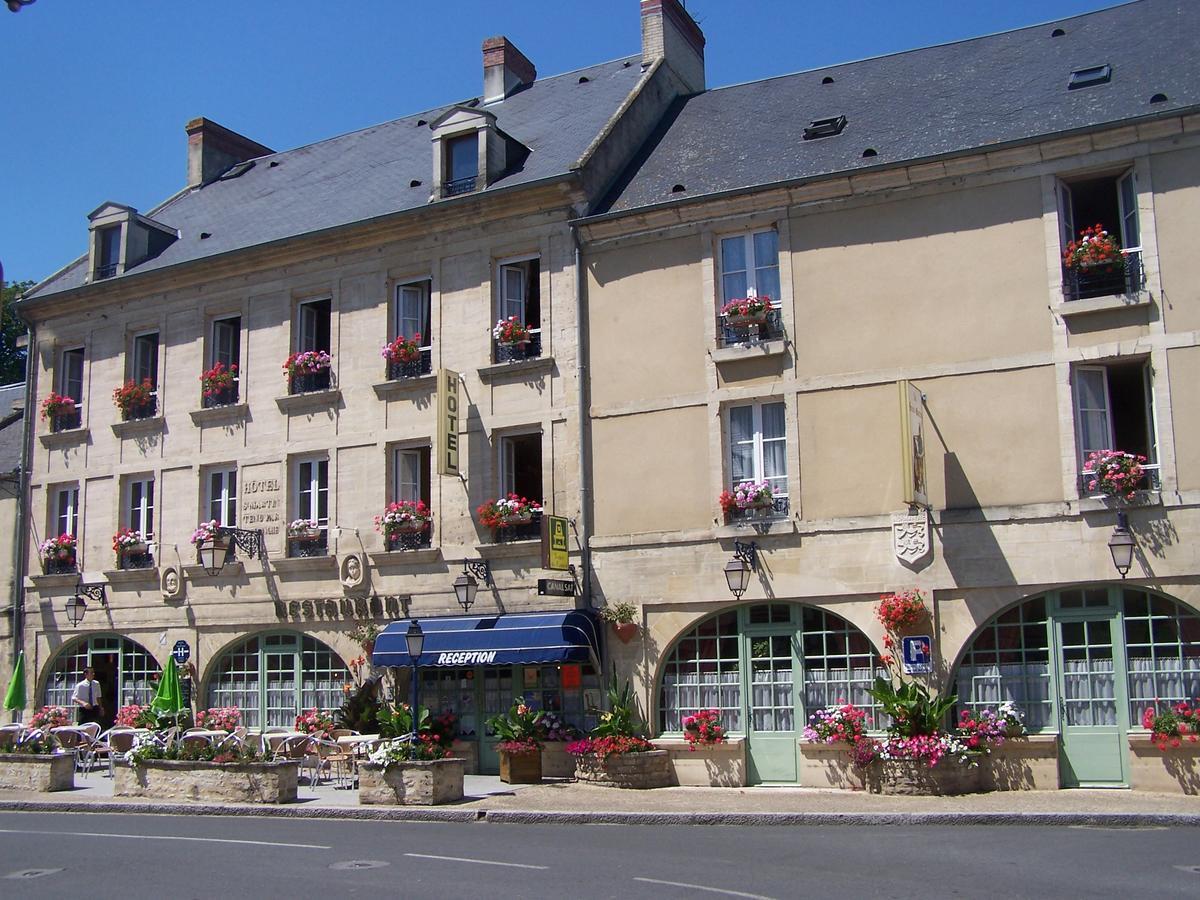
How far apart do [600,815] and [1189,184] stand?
9.91m

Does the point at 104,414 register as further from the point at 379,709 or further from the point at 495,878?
the point at 495,878

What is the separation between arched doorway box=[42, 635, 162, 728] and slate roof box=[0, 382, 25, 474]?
3.83 m

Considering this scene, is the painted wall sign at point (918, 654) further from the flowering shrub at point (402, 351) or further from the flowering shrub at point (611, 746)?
the flowering shrub at point (402, 351)

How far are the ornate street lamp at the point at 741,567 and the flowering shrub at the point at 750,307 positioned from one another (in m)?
3.01

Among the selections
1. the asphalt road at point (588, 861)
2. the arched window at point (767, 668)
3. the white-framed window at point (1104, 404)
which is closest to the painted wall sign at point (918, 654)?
the arched window at point (767, 668)

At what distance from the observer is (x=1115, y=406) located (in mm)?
17266

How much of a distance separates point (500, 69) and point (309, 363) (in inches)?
300

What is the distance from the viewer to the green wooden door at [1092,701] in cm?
1562

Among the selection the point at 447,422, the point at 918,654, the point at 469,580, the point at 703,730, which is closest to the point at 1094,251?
the point at 918,654

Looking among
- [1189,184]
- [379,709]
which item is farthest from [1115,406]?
[379,709]

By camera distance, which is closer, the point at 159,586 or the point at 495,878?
the point at 495,878

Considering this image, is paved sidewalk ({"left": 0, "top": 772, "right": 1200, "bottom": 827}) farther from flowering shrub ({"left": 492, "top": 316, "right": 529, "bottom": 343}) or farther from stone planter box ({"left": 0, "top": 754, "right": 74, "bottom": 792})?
flowering shrub ({"left": 492, "top": 316, "right": 529, "bottom": 343})

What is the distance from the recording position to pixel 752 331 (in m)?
18.2

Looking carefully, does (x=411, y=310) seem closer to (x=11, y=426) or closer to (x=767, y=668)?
(x=767, y=668)
